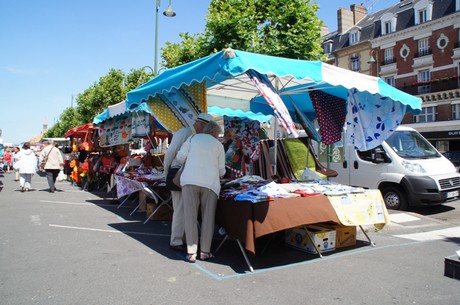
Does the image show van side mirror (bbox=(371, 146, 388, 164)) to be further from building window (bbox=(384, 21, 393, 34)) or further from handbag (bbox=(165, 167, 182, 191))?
building window (bbox=(384, 21, 393, 34))

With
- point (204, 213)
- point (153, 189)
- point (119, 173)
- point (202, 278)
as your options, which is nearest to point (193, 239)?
point (204, 213)

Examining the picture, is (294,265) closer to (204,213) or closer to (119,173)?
(204,213)

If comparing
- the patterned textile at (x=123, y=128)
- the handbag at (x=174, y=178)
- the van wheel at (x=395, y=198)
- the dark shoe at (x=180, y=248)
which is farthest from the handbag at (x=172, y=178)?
the van wheel at (x=395, y=198)

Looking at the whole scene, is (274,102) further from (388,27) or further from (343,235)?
(388,27)

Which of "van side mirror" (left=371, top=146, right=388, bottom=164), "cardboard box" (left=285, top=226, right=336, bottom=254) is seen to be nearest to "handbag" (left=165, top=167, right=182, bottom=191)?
"cardboard box" (left=285, top=226, right=336, bottom=254)

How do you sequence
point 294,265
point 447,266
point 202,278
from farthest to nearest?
point 294,265
point 202,278
point 447,266

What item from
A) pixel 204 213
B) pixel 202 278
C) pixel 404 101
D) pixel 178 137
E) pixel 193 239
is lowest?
pixel 202 278

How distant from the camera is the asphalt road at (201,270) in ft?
11.1

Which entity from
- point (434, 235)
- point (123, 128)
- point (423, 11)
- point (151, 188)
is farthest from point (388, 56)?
point (151, 188)

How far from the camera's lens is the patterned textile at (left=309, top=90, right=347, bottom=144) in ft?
21.6

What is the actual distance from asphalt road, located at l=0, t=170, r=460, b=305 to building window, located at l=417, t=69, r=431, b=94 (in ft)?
89.4

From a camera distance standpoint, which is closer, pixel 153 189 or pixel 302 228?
pixel 302 228

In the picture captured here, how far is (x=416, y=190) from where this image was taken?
8.03 m

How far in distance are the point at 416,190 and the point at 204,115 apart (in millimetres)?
5682
